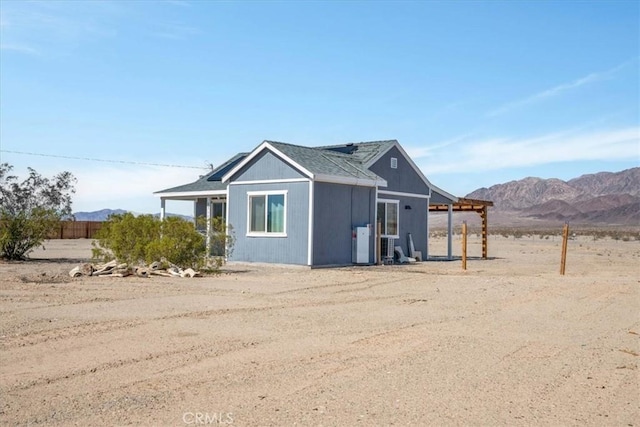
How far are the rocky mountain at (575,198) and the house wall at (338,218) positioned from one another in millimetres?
111010

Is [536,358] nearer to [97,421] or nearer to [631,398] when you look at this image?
[631,398]

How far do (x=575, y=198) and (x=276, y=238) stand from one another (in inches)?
6508

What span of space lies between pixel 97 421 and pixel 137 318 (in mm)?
4953

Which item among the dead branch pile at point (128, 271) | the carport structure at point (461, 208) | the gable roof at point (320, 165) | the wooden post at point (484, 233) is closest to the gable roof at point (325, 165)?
the gable roof at point (320, 165)

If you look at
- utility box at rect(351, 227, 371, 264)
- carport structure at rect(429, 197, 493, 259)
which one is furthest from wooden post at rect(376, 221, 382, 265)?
carport structure at rect(429, 197, 493, 259)

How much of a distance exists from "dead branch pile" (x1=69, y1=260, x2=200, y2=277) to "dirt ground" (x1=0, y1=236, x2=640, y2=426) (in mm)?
3032

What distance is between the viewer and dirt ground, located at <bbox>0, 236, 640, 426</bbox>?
5312mm

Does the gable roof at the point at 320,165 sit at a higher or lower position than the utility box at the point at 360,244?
higher

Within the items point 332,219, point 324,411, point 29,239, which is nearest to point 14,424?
point 324,411

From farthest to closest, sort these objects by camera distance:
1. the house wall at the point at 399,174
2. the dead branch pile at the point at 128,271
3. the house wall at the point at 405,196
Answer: the house wall at the point at 405,196 < the house wall at the point at 399,174 < the dead branch pile at the point at 128,271

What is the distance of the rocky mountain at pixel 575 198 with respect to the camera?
134875 mm

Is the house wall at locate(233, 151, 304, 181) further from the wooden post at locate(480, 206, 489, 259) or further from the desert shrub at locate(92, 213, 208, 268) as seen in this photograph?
the wooden post at locate(480, 206, 489, 259)

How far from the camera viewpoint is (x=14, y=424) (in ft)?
15.9

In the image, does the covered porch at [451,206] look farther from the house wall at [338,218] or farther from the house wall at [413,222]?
the house wall at [338,218]
